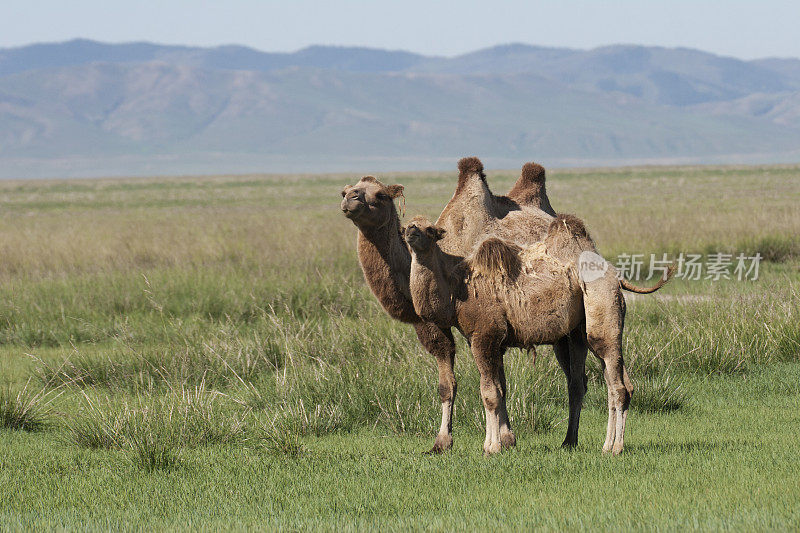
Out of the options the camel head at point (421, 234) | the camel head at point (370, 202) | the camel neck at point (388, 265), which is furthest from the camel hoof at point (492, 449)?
the camel head at point (370, 202)

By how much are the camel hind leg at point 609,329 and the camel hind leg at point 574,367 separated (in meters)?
0.53

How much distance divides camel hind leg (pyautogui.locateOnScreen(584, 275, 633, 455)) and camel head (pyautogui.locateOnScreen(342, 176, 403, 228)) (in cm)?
144

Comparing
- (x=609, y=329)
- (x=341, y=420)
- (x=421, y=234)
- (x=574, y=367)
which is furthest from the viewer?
(x=341, y=420)

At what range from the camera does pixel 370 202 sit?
7.00 metres

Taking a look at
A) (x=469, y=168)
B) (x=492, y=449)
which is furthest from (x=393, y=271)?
(x=492, y=449)

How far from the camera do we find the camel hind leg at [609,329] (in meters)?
6.65

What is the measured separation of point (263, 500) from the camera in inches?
252

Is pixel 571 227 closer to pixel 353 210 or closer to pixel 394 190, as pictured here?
pixel 394 190

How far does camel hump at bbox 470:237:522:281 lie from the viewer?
697cm

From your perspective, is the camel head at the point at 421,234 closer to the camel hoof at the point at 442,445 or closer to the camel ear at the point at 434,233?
the camel ear at the point at 434,233

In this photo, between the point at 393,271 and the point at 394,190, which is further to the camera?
the point at 393,271

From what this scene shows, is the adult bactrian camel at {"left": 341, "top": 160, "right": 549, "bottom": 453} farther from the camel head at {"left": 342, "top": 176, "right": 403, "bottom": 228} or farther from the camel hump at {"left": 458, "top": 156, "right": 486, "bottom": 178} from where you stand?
the camel hump at {"left": 458, "top": 156, "right": 486, "bottom": 178}

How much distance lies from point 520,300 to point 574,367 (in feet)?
2.69

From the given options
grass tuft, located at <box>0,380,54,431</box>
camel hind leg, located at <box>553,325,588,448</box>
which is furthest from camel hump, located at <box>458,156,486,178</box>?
grass tuft, located at <box>0,380,54,431</box>
